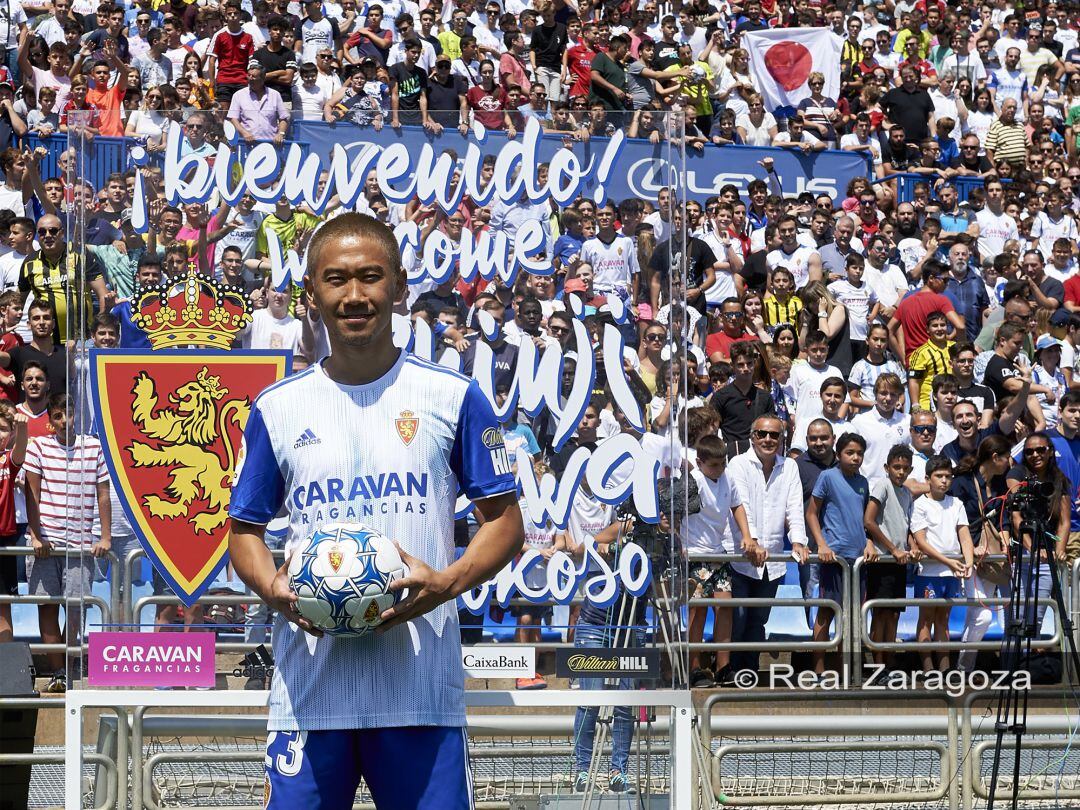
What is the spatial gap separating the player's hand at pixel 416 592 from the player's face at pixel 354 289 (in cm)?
48

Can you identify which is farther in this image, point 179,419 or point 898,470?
point 898,470

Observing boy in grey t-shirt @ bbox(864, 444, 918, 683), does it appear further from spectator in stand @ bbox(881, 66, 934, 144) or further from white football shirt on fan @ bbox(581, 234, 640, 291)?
spectator in stand @ bbox(881, 66, 934, 144)

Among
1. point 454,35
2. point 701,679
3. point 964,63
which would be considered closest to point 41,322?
point 701,679

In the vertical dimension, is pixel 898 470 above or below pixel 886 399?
below

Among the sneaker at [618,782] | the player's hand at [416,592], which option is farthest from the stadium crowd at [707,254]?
the player's hand at [416,592]

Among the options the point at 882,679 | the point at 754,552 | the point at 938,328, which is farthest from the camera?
the point at 938,328

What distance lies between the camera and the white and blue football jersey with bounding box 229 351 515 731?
3305 mm

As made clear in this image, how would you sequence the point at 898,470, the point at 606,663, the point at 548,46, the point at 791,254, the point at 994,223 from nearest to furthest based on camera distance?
the point at 606,663 → the point at 898,470 → the point at 791,254 → the point at 994,223 → the point at 548,46

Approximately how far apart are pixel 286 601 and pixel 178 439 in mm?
2138

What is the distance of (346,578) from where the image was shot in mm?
3158

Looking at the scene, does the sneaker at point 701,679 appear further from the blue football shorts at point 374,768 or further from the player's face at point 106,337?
the blue football shorts at point 374,768

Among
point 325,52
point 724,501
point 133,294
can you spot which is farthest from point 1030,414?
point 133,294

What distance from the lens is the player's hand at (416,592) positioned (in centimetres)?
324

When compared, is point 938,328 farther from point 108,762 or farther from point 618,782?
point 108,762
